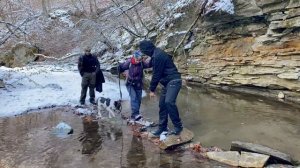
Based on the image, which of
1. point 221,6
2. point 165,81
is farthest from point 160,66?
point 221,6

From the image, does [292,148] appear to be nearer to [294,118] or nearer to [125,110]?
[294,118]

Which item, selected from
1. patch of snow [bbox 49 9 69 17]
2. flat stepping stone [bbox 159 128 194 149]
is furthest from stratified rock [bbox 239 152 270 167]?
patch of snow [bbox 49 9 69 17]

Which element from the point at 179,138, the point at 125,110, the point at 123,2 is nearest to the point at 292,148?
the point at 179,138

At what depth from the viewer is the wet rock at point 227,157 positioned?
606 centimetres

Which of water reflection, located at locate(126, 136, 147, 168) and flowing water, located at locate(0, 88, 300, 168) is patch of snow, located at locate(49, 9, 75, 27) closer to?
flowing water, located at locate(0, 88, 300, 168)

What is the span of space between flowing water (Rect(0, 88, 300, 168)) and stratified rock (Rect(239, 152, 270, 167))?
1.52 feet

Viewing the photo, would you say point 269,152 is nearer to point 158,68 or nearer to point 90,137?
point 158,68

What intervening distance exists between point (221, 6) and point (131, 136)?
778cm

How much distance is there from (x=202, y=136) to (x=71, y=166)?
2.99 meters

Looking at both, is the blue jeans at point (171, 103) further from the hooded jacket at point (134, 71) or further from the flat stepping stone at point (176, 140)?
the hooded jacket at point (134, 71)

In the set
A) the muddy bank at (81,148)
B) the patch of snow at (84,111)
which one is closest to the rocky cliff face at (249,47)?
the muddy bank at (81,148)

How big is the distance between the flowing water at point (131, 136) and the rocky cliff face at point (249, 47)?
1.45 meters

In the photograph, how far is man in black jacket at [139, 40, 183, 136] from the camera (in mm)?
7211

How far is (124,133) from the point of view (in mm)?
8047
